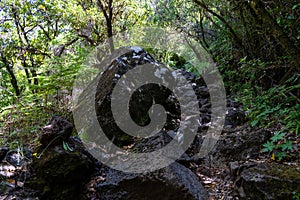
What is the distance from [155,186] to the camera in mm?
2465

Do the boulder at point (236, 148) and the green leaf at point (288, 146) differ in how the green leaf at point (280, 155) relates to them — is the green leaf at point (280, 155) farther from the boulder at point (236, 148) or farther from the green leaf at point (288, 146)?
the boulder at point (236, 148)

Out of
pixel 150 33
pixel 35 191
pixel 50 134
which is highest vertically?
pixel 150 33

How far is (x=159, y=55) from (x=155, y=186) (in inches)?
258

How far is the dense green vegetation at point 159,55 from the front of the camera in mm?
3258

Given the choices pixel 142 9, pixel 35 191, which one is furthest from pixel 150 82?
pixel 142 9

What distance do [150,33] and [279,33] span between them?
6673 mm

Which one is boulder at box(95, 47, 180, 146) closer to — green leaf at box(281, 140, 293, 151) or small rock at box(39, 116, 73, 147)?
small rock at box(39, 116, 73, 147)

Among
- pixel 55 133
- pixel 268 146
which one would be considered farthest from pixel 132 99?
pixel 268 146

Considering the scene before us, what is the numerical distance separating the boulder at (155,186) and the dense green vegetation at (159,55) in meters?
0.98

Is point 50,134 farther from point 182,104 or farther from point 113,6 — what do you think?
point 113,6

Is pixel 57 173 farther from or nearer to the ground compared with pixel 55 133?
nearer to the ground

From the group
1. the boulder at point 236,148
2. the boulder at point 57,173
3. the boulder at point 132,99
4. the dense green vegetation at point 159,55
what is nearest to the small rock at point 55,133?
the boulder at point 57,173

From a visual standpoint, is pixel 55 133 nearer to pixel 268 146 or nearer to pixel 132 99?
pixel 132 99

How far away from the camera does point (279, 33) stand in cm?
293
